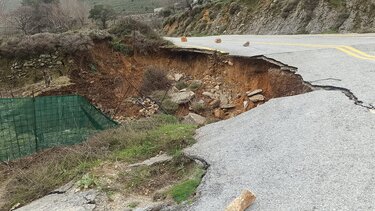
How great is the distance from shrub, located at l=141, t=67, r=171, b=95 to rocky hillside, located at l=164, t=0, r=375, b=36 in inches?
346

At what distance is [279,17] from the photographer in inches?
911

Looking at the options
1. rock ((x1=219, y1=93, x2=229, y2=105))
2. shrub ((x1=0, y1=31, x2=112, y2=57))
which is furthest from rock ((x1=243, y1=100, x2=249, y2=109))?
shrub ((x1=0, y1=31, x2=112, y2=57))

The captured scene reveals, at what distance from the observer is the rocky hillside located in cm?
1783

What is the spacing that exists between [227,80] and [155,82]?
11.4ft

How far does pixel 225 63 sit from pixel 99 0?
75286mm

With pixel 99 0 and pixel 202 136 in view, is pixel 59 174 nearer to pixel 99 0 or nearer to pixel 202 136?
pixel 202 136

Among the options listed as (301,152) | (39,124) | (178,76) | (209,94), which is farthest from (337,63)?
(178,76)

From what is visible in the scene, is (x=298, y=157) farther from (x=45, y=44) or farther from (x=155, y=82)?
(x=45, y=44)

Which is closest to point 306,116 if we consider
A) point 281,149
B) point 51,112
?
point 281,149

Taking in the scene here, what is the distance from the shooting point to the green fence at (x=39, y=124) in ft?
26.5

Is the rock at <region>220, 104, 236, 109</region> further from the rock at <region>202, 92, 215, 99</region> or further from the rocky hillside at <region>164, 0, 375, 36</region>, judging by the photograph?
the rocky hillside at <region>164, 0, 375, 36</region>

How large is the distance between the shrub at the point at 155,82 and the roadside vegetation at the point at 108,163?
6.10 m

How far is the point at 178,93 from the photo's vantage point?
530 inches

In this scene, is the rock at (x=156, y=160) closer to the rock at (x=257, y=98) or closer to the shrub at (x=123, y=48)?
the rock at (x=257, y=98)
